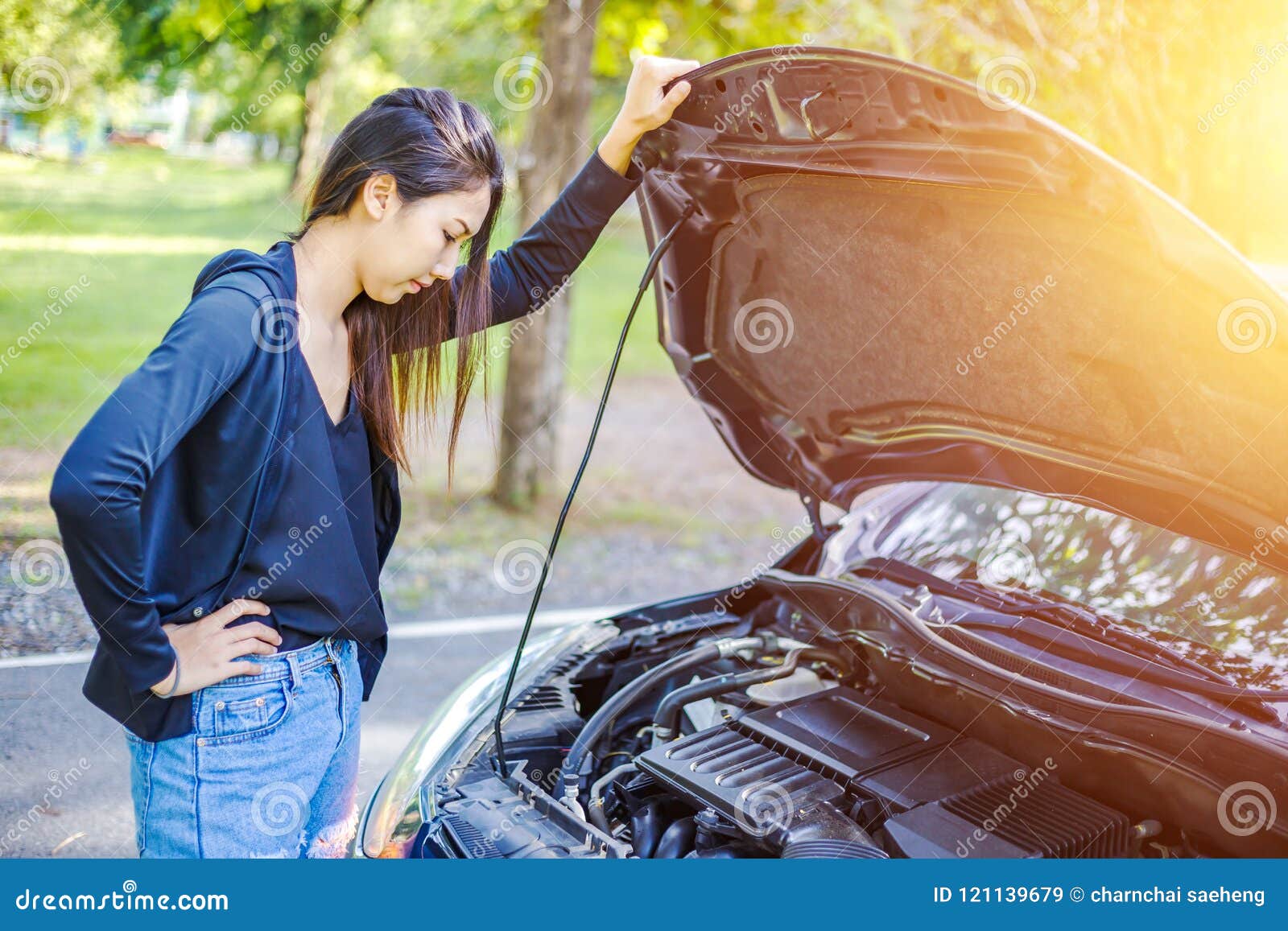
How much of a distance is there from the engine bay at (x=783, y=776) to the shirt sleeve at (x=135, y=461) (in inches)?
30.2

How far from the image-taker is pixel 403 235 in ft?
6.38

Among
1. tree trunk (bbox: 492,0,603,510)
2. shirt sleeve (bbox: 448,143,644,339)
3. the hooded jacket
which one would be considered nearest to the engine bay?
the hooded jacket

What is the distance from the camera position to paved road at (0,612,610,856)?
10.9ft

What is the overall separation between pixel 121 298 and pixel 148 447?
12.5 meters

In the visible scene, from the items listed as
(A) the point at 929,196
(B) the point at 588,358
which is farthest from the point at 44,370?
(A) the point at 929,196

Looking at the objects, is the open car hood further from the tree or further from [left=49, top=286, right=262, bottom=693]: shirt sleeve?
the tree

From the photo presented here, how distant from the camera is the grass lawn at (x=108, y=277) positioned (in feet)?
27.4

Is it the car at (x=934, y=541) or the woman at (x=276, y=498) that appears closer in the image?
the woman at (x=276, y=498)

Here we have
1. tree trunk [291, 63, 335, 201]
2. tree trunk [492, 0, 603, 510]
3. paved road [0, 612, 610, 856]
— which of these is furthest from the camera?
tree trunk [291, 63, 335, 201]

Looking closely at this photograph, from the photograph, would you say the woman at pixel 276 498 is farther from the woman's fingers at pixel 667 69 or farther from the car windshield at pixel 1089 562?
the car windshield at pixel 1089 562

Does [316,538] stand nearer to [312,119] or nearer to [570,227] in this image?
[570,227]

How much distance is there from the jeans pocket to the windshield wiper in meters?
1.55

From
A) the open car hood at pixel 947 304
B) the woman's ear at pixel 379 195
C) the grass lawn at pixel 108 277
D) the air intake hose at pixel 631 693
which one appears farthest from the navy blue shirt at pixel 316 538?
the grass lawn at pixel 108 277
